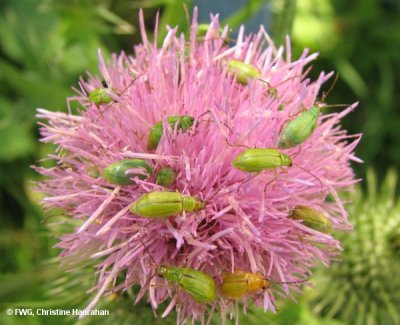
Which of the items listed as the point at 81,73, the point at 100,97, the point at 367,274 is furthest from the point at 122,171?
the point at 81,73

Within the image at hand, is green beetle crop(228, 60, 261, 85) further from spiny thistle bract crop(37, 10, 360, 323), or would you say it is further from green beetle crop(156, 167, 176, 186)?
green beetle crop(156, 167, 176, 186)

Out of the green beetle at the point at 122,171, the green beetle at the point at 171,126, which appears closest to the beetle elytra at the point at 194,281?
the green beetle at the point at 122,171

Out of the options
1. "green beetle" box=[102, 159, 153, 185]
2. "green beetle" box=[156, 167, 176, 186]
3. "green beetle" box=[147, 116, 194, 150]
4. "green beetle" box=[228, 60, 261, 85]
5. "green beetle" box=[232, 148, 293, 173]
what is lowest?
"green beetle" box=[232, 148, 293, 173]

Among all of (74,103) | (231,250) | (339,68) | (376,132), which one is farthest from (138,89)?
(376,132)

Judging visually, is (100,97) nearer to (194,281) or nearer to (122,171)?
(122,171)

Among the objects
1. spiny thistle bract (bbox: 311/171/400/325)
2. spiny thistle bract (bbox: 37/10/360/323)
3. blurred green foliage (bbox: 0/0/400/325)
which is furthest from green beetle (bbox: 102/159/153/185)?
spiny thistle bract (bbox: 311/171/400/325)
